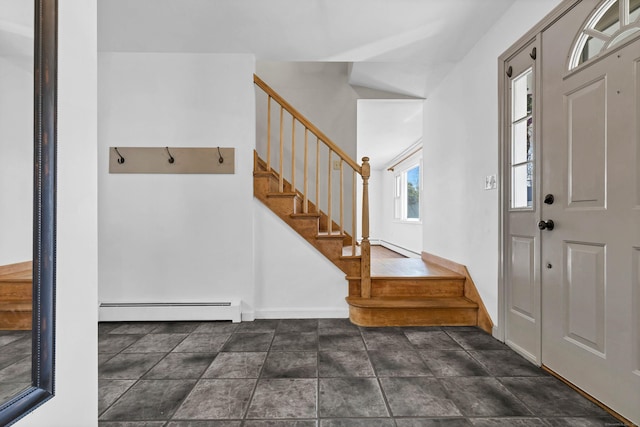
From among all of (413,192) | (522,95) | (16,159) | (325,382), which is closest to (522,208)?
(522,95)

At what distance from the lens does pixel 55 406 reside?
0.87m

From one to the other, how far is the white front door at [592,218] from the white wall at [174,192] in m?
2.21

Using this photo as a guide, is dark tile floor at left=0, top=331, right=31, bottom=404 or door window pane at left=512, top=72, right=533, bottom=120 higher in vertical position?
door window pane at left=512, top=72, right=533, bottom=120

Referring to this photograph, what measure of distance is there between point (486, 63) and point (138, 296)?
11.6 ft

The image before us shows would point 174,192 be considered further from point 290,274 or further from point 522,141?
point 522,141

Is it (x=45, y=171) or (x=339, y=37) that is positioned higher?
(x=339, y=37)

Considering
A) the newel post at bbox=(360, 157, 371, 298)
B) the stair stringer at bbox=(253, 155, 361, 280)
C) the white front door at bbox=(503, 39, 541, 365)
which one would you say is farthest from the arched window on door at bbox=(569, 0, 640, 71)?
the stair stringer at bbox=(253, 155, 361, 280)

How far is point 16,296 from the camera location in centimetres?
78

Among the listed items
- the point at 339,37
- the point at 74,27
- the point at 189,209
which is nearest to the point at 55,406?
the point at 74,27

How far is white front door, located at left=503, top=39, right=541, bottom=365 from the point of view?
197 centimetres

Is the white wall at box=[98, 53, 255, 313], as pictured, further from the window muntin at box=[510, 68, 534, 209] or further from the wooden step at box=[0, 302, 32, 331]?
the window muntin at box=[510, 68, 534, 209]

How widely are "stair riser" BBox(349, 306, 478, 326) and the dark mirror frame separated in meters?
2.11

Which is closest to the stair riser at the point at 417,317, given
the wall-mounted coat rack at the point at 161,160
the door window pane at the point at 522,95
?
the door window pane at the point at 522,95

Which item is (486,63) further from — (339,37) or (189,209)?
(189,209)
